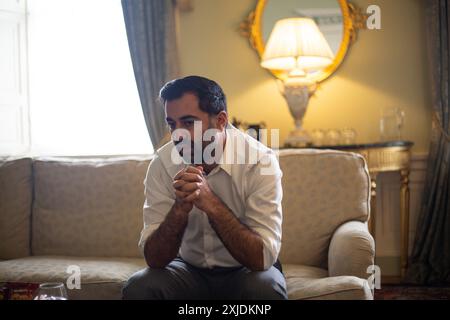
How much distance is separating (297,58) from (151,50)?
3.03 ft

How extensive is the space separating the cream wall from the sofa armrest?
1.69 m

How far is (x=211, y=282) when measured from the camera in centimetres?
170

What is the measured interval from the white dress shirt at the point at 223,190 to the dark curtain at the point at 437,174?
1839mm

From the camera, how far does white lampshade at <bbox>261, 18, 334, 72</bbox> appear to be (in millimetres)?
3139

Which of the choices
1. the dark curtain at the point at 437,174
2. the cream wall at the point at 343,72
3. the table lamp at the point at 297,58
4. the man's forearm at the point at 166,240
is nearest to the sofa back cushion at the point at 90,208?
the man's forearm at the point at 166,240

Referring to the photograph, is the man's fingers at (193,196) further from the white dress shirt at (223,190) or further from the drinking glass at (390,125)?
the drinking glass at (390,125)

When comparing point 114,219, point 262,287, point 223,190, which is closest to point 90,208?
point 114,219

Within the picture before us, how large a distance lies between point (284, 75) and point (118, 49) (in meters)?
1.12

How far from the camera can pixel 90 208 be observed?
240 cm

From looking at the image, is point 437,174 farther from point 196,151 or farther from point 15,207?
point 15,207

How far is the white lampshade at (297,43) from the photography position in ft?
10.3

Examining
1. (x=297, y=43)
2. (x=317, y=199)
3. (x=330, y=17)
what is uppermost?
(x=330, y=17)

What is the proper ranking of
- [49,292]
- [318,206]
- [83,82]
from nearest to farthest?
1. [49,292]
2. [318,206]
3. [83,82]

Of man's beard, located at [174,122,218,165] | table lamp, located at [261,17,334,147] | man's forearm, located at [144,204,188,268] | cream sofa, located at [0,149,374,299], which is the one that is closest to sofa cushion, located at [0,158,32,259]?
cream sofa, located at [0,149,374,299]
